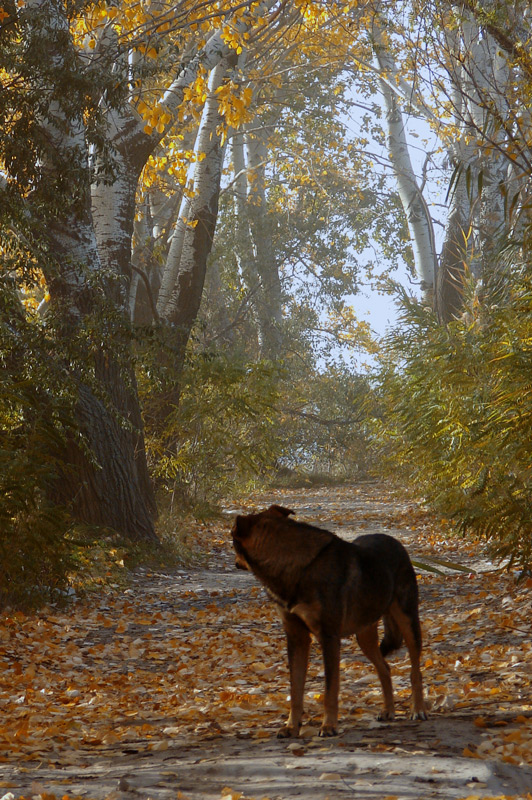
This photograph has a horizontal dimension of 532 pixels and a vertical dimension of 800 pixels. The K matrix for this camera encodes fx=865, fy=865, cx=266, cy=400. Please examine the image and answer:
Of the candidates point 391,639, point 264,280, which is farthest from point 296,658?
point 264,280

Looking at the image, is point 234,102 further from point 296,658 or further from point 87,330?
point 296,658

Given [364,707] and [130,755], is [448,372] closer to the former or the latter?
[364,707]

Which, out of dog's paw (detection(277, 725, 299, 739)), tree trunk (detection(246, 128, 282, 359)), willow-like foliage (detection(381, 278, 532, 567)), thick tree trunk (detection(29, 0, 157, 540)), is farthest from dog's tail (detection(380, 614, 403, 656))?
tree trunk (detection(246, 128, 282, 359))

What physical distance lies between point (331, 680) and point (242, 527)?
81cm

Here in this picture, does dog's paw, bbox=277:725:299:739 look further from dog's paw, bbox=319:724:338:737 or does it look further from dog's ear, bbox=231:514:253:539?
dog's ear, bbox=231:514:253:539

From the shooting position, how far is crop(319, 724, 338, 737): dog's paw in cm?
397

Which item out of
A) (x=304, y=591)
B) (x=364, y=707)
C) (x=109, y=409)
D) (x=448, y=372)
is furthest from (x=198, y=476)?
(x=304, y=591)

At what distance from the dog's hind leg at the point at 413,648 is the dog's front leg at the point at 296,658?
0.57 m

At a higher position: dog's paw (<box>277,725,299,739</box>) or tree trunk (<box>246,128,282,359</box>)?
tree trunk (<box>246,128,282,359</box>)

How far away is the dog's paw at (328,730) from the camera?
156 inches

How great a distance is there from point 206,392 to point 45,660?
23.9ft

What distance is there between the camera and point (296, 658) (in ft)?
13.1

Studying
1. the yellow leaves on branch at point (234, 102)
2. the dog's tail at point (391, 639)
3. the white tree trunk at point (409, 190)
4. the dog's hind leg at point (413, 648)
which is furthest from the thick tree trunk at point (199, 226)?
the dog's hind leg at point (413, 648)

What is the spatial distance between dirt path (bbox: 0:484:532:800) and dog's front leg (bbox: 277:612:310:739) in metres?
0.09
